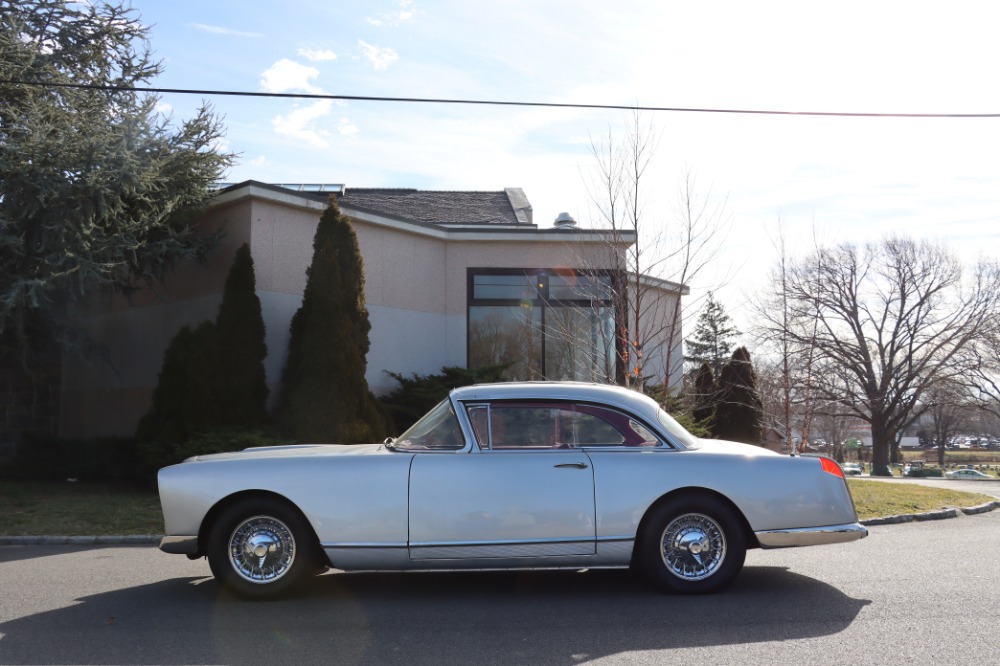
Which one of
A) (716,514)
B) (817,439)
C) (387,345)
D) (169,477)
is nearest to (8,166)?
(387,345)

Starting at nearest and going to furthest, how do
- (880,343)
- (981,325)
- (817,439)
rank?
(981,325)
(880,343)
(817,439)

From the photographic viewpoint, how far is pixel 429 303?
17.4m

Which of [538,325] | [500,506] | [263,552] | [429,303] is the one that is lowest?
[263,552]

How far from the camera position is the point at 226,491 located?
6.36m

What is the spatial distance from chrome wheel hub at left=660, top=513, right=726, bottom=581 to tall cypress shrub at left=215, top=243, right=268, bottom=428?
9118mm

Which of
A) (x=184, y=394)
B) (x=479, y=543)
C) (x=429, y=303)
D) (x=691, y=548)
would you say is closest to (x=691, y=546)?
(x=691, y=548)

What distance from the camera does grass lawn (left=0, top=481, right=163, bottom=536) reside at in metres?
10.5

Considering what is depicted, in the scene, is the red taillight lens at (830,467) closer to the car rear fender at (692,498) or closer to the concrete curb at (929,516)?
the car rear fender at (692,498)

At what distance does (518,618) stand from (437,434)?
151 centimetres

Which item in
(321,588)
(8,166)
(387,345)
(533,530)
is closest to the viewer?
(533,530)

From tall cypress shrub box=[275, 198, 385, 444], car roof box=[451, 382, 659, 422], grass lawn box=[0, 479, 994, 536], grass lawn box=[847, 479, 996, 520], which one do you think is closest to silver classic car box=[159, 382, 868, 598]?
car roof box=[451, 382, 659, 422]

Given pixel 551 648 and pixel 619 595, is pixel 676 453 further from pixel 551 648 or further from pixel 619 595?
pixel 551 648

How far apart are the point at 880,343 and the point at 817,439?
126ft

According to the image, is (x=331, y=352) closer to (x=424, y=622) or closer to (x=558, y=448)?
(x=558, y=448)
